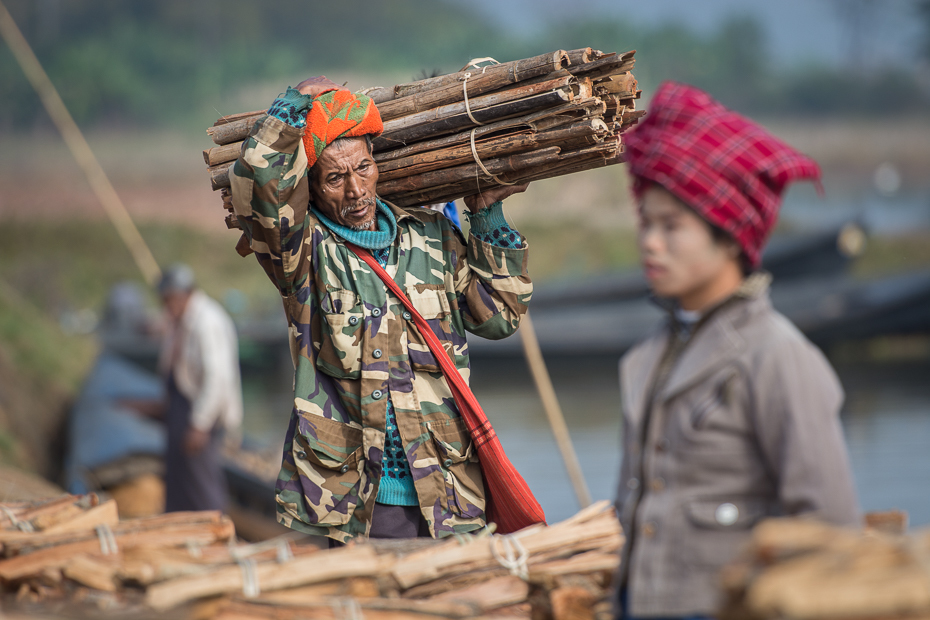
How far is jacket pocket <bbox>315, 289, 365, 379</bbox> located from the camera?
2416 millimetres

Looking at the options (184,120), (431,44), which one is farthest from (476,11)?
(184,120)

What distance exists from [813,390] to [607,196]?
22.6 m

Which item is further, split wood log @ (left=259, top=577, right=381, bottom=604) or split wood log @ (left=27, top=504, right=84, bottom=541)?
split wood log @ (left=27, top=504, right=84, bottom=541)

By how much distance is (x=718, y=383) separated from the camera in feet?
5.12

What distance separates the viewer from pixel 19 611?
1.92 m

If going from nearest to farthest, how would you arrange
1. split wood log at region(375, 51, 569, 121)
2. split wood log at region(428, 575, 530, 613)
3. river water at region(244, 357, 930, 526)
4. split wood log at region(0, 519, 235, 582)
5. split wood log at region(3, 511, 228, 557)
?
split wood log at region(428, 575, 530, 613) < split wood log at region(0, 519, 235, 582) < split wood log at region(3, 511, 228, 557) < split wood log at region(375, 51, 569, 121) < river water at region(244, 357, 930, 526)

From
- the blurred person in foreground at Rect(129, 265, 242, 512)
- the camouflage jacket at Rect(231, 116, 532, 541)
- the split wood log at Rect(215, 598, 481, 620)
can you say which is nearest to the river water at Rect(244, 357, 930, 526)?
the blurred person in foreground at Rect(129, 265, 242, 512)

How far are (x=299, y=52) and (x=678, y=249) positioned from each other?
2986 cm

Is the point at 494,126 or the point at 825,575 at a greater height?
the point at 494,126

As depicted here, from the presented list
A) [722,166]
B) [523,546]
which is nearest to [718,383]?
[722,166]

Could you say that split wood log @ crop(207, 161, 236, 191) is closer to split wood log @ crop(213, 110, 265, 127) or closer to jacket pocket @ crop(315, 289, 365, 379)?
split wood log @ crop(213, 110, 265, 127)

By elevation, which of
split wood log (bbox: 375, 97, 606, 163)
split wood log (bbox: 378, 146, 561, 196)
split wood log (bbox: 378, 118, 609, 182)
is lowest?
split wood log (bbox: 378, 146, 561, 196)

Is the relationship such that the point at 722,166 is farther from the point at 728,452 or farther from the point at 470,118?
the point at 470,118

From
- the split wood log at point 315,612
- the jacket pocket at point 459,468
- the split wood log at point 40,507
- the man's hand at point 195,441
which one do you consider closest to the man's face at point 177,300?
the man's hand at point 195,441
